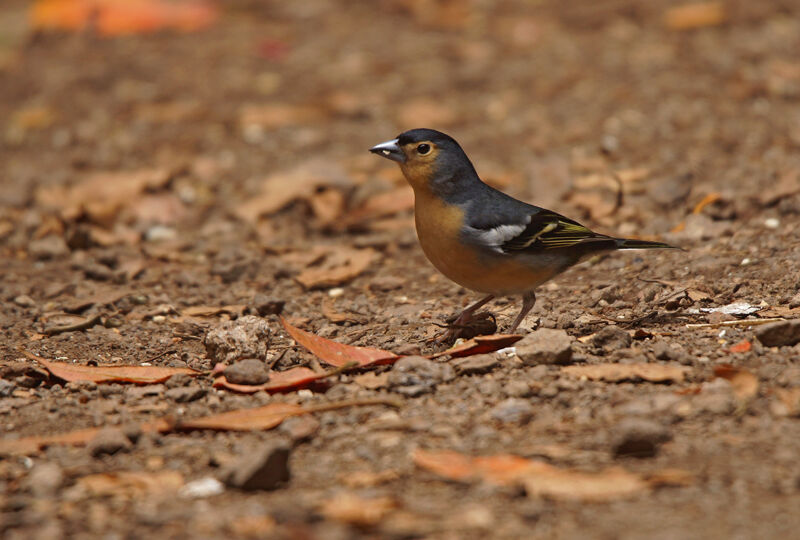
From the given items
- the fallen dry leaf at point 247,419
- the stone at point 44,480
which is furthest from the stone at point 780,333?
the stone at point 44,480

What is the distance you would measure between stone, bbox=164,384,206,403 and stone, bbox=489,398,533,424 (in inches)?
52.0

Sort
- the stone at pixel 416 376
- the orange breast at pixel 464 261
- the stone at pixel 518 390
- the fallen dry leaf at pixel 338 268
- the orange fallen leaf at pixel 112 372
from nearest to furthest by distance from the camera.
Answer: the stone at pixel 518 390 < the stone at pixel 416 376 < the orange fallen leaf at pixel 112 372 < the orange breast at pixel 464 261 < the fallen dry leaf at pixel 338 268

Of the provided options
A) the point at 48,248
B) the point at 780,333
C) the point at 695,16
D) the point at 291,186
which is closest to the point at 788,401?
the point at 780,333

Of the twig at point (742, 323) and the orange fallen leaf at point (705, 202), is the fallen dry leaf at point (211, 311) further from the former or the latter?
the orange fallen leaf at point (705, 202)

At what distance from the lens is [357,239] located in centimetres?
743

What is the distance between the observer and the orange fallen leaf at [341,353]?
4676mm

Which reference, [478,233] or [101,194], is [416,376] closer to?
[478,233]

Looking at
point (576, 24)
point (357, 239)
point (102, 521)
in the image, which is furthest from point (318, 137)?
point (102, 521)

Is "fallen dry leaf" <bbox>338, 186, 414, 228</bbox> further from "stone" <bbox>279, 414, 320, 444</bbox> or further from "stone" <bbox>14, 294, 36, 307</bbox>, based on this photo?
"stone" <bbox>279, 414, 320, 444</bbox>

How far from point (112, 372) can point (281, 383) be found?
87cm

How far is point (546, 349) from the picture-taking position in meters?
4.48

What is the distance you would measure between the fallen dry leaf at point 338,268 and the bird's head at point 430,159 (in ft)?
3.93

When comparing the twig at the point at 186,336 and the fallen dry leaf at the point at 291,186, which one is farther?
the fallen dry leaf at the point at 291,186

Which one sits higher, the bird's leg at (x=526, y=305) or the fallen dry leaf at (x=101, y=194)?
the fallen dry leaf at (x=101, y=194)
